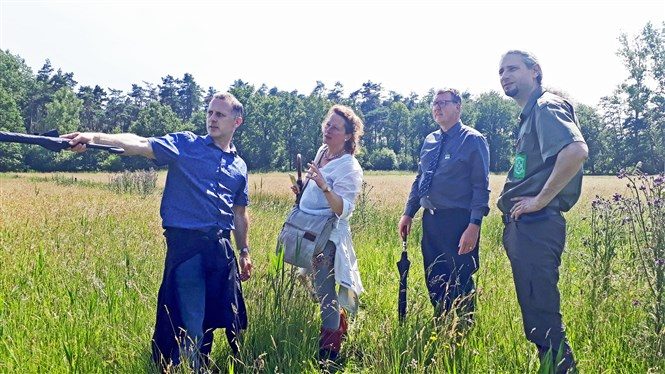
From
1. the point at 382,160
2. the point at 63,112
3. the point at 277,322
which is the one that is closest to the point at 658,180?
the point at 277,322

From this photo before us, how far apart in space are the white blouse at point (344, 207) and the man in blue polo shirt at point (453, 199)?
0.69 m

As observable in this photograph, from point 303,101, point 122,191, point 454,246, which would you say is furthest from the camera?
point 303,101

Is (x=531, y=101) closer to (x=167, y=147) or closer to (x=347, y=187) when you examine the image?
(x=347, y=187)

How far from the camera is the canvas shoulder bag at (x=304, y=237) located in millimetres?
3254

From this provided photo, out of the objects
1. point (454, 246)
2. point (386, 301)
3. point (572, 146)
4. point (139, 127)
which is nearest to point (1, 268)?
point (386, 301)

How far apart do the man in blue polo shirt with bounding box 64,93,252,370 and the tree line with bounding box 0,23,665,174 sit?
37368mm

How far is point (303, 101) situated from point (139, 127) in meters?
25.6

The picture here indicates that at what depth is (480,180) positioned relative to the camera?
370 cm

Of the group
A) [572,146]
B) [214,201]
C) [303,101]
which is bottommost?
[214,201]

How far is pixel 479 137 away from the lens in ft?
12.4

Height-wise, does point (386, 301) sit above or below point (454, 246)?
below

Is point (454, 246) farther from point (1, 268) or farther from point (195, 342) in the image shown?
point (1, 268)

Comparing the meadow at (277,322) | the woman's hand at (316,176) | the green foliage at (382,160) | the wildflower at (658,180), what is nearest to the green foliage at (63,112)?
the green foliage at (382,160)

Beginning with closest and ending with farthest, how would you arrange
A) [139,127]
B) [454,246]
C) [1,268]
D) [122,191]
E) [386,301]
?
[454,246] < [1,268] < [386,301] < [122,191] < [139,127]
